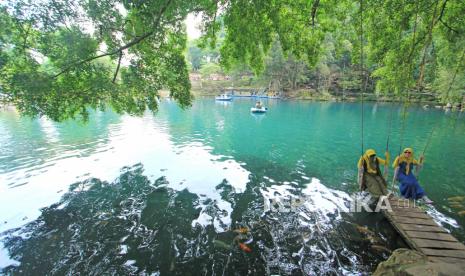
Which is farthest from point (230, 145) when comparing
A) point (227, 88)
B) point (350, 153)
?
point (227, 88)

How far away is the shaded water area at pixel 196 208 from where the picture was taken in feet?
19.8

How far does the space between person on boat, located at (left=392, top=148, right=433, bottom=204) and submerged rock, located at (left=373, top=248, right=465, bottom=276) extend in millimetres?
3676

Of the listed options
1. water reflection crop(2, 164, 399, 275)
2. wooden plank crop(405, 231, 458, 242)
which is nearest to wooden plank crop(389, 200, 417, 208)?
water reflection crop(2, 164, 399, 275)

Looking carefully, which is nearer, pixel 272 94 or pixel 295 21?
pixel 295 21

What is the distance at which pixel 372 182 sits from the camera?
805 centimetres

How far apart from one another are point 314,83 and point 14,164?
2572 inches

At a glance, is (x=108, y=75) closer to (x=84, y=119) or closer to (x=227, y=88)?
(x=84, y=119)

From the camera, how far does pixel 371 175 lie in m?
8.10

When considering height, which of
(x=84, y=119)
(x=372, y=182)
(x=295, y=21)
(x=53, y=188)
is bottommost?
(x=53, y=188)

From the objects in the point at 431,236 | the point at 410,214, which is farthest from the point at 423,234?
the point at 410,214

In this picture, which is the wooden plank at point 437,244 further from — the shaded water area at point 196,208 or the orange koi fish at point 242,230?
the orange koi fish at point 242,230

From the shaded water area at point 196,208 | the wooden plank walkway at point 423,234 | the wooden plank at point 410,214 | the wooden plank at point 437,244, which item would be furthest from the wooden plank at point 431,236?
the wooden plank at point 410,214

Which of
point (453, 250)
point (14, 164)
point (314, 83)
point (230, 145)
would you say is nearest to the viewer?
point (453, 250)

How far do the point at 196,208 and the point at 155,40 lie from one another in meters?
Answer: 6.08
